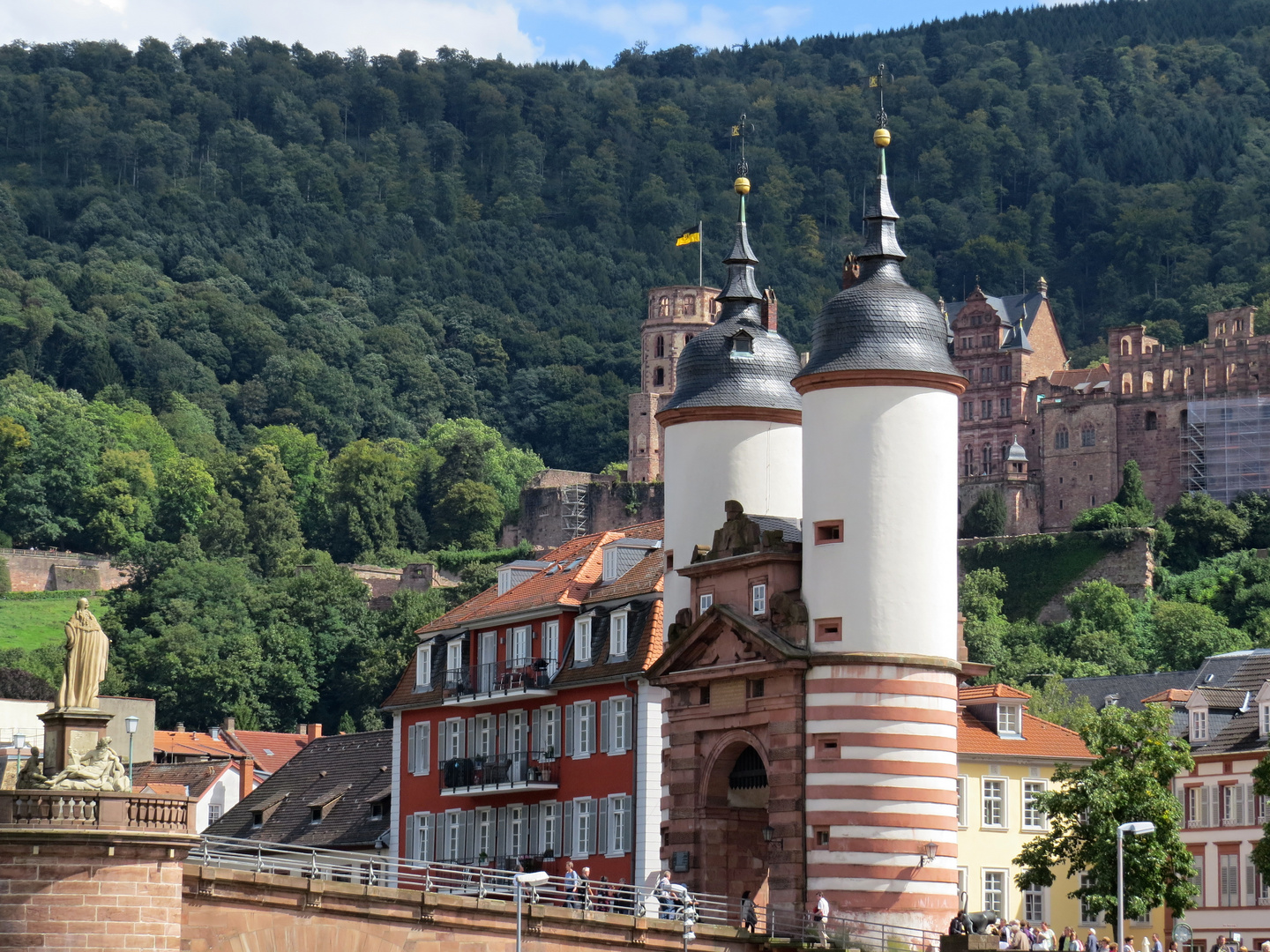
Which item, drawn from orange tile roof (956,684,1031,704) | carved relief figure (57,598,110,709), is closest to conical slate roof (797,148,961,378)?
carved relief figure (57,598,110,709)

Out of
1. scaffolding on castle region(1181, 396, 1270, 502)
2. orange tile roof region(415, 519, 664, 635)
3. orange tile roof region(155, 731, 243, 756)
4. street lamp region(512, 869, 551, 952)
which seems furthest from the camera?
scaffolding on castle region(1181, 396, 1270, 502)

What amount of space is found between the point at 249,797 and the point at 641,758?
26146mm

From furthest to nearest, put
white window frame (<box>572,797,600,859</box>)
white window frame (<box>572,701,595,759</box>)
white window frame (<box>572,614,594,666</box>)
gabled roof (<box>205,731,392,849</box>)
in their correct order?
gabled roof (<box>205,731,392,849</box>), white window frame (<box>572,614,594,666</box>), white window frame (<box>572,701,595,759</box>), white window frame (<box>572,797,600,859</box>)

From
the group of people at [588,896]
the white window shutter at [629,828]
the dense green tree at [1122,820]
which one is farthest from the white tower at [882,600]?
the white window shutter at [629,828]

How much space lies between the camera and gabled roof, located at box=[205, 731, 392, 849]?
84125 millimetres

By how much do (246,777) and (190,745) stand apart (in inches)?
643

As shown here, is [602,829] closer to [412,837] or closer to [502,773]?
[502,773]

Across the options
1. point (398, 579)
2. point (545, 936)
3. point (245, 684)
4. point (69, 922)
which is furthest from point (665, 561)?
point (398, 579)

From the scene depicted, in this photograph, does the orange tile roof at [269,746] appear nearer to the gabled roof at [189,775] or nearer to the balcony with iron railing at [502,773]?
the gabled roof at [189,775]

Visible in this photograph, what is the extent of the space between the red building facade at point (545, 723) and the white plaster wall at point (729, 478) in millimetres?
5758

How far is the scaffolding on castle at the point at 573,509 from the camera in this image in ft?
638

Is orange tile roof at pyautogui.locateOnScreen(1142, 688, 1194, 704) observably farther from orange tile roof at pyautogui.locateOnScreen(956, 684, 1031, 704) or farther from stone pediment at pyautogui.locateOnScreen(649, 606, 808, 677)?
stone pediment at pyautogui.locateOnScreen(649, 606, 808, 677)

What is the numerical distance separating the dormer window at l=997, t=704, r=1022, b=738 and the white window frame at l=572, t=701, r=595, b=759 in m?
12.4

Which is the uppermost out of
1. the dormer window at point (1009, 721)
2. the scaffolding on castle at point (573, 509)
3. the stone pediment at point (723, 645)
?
the scaffolding on castle at point (573, 509)
